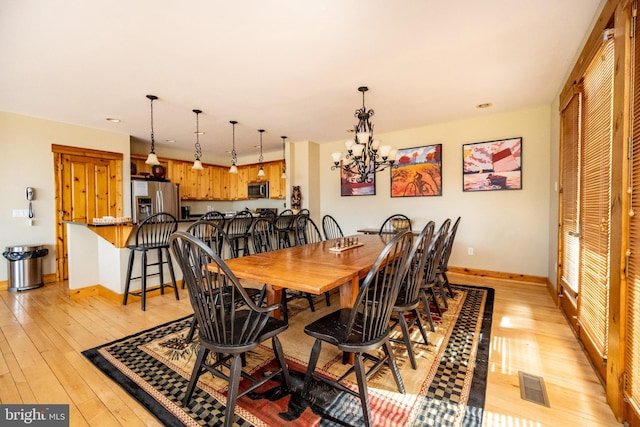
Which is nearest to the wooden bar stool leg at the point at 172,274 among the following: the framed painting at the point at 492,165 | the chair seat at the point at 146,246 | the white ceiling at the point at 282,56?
the chair seat at the point at 146,246

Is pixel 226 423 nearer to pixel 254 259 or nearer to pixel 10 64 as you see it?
pixel 254 259

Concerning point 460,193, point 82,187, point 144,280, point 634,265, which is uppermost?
point 82,187

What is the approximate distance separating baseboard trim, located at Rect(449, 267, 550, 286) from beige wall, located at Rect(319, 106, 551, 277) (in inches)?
2.2

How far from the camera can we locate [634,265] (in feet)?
4.57

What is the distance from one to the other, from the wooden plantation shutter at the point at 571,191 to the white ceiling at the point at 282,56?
0.50m

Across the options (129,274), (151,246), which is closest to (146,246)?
(151,246)

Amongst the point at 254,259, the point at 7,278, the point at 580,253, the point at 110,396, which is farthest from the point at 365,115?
the point at 7,278

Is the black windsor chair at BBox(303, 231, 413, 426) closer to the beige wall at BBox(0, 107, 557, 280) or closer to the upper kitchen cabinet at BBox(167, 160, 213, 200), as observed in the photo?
the beige wall at BBox(0, 107, 557, 280)

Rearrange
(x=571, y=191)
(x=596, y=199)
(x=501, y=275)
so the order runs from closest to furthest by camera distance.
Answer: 1. (x=596, y=199)
2. (x=571, y=191)
3. (x=501, y=275)

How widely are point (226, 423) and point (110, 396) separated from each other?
848mm

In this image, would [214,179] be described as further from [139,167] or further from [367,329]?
[367,329]

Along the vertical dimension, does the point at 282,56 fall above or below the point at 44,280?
above

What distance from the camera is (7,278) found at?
154 inches

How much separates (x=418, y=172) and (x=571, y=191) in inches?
88.8
